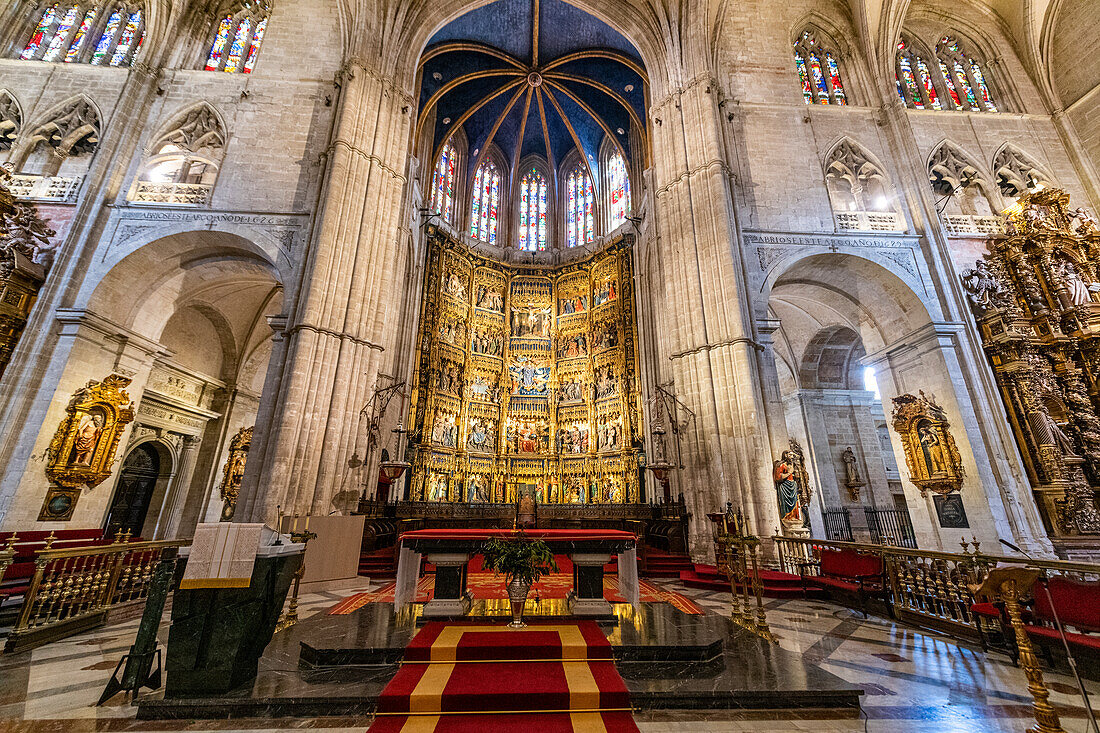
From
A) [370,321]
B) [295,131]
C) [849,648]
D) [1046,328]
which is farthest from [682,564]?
[295,131]

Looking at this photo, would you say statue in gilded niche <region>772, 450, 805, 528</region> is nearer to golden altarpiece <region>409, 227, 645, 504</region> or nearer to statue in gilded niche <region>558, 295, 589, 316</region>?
golden altarpiece <region>409, 227, 645, 504</region>

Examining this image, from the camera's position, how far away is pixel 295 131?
13.4m

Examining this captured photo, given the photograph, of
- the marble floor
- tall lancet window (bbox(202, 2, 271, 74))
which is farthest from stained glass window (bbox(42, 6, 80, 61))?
the marble floor

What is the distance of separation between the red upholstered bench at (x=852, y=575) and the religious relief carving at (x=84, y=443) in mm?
15618

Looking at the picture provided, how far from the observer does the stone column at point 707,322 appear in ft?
34.9

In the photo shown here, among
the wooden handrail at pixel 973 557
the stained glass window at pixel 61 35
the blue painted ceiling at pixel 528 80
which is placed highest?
the blue painted ceiling at pixel 528 80

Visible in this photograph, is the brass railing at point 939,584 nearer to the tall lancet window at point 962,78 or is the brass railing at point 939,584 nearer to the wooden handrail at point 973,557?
the wooden handrail at point 973,557

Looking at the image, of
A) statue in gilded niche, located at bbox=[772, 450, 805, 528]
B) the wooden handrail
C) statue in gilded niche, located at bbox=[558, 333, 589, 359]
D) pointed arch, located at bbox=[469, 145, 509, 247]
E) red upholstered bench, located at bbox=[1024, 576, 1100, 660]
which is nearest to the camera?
red upholstered bench, located at bbox=[1024, 576, 1100, 660]

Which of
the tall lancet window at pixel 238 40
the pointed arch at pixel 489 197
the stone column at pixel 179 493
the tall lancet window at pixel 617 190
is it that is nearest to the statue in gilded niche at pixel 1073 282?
the tall lancet window at pixel 617 190

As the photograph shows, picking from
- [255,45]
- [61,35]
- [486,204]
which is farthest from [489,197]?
[61,35]

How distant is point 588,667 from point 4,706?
482cm

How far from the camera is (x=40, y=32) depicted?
1351cm

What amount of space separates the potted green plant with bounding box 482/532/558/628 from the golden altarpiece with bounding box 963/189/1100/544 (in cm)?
1262

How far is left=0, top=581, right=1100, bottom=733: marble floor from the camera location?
3.29m
